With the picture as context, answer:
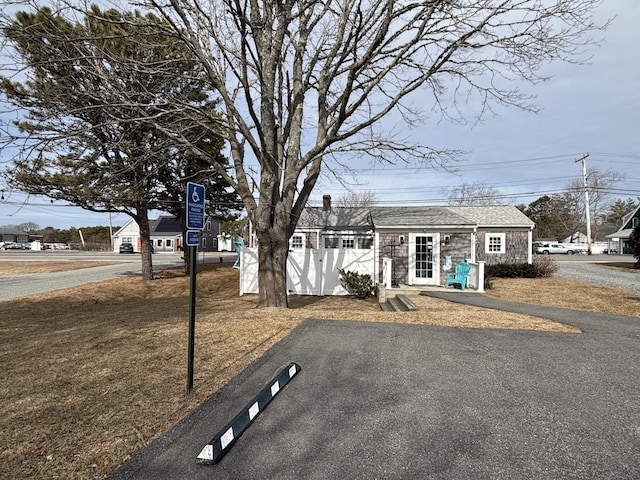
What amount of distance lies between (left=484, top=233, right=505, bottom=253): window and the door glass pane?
22.2 feet

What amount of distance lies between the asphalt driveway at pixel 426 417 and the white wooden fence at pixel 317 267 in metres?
8.17

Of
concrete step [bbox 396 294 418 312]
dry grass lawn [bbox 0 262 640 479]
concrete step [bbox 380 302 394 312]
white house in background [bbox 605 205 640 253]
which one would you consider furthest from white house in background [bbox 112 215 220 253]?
white house in background [bbox 605 205 640 253]

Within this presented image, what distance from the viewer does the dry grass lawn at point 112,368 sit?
111 inches

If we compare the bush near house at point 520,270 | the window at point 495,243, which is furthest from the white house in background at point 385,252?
the window at point 495,243

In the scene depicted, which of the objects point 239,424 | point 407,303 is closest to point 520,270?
point 407,303

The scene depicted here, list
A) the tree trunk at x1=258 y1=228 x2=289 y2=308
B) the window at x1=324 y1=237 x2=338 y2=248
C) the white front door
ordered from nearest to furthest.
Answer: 1. the tree trunk at x1=258 y1=228 x2=289 y2=308
2. the white front door
3. the window at x1=324 y1=237 x2=338 y2=248

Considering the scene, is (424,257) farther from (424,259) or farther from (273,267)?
(273,267)

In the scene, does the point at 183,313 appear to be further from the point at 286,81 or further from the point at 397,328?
the point at 286,81

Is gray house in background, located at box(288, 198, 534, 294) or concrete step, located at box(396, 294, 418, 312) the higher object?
gray house in background, located at box(288, 198, 534, 294)

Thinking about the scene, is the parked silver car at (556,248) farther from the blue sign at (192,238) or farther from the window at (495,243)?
the blue sign at (192,238)

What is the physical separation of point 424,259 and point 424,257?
8 centimetres

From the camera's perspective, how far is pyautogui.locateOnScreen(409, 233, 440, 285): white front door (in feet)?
47.9

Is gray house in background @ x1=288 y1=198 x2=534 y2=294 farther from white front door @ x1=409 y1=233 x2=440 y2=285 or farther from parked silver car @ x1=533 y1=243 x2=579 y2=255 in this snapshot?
parked silver car @ x1=533 y1=243 x2=579 y2=255

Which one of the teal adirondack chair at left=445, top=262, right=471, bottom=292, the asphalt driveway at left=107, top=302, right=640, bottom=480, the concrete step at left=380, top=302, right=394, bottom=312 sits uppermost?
the teal adirondack chair at left=445, top=262, right=471, bottom=292
